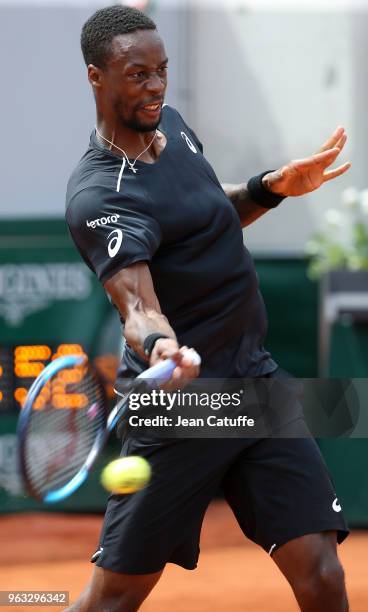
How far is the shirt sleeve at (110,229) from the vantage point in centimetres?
305

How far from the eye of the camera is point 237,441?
331cm

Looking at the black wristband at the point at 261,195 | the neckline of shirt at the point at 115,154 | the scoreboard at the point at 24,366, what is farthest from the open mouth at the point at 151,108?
the scoreboard at the point at 24,366

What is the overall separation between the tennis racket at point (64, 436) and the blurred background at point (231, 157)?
2.34 metres

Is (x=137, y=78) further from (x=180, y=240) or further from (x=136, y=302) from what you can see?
(x=136, y=302)

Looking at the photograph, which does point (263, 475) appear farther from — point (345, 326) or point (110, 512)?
point (345, 326)

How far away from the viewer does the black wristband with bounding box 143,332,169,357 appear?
9.27 feet

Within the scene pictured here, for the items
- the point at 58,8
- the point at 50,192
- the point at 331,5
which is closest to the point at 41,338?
the point at 50,192

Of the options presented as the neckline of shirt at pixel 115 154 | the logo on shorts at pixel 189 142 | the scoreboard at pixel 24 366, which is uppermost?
the neckline of shirt at pixel 115 154

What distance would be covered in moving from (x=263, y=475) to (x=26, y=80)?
487 cm

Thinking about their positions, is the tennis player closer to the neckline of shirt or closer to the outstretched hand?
the neckline of shirt

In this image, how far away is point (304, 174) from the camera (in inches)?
140

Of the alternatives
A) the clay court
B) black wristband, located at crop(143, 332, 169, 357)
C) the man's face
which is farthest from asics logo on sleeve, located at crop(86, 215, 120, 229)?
the clay court

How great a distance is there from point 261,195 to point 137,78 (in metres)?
0.66
